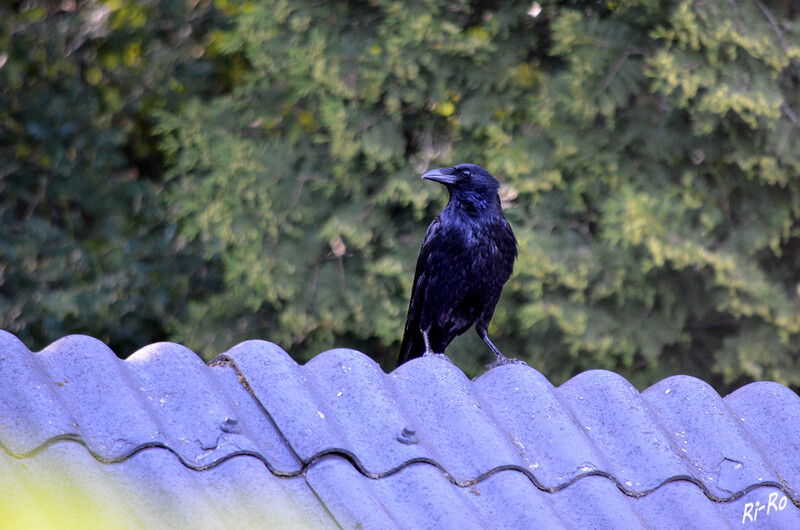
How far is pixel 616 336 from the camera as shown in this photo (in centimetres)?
630

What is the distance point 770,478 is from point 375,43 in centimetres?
473

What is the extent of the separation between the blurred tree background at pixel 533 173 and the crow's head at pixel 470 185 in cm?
166

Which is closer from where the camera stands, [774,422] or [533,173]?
[774,422]

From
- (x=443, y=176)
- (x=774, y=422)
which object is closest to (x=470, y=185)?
(x=443, y=176)

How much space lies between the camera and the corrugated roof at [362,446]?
1919 millimetres

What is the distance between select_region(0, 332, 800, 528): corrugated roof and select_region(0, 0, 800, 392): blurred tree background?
10.7 ft

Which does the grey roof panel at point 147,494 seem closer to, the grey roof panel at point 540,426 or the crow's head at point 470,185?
the grey roof panel at point 540,426

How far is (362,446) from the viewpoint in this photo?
231 centimetres

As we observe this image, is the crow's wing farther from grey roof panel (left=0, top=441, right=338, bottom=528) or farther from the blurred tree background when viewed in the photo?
grey roof panel (left=0, top=441, right=338, bottom=528)

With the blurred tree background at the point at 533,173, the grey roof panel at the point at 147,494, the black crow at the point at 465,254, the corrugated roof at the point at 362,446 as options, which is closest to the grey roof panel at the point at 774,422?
the corrugated roof at the point at 362,446

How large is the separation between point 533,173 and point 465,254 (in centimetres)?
217

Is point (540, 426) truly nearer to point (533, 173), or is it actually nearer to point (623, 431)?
point (623, 431)

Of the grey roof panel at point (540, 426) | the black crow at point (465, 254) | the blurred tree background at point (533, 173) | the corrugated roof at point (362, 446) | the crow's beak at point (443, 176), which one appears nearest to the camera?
the corrugated roof at point (362, 446)

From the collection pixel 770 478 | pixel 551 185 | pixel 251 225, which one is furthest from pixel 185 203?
pixel 770 478
